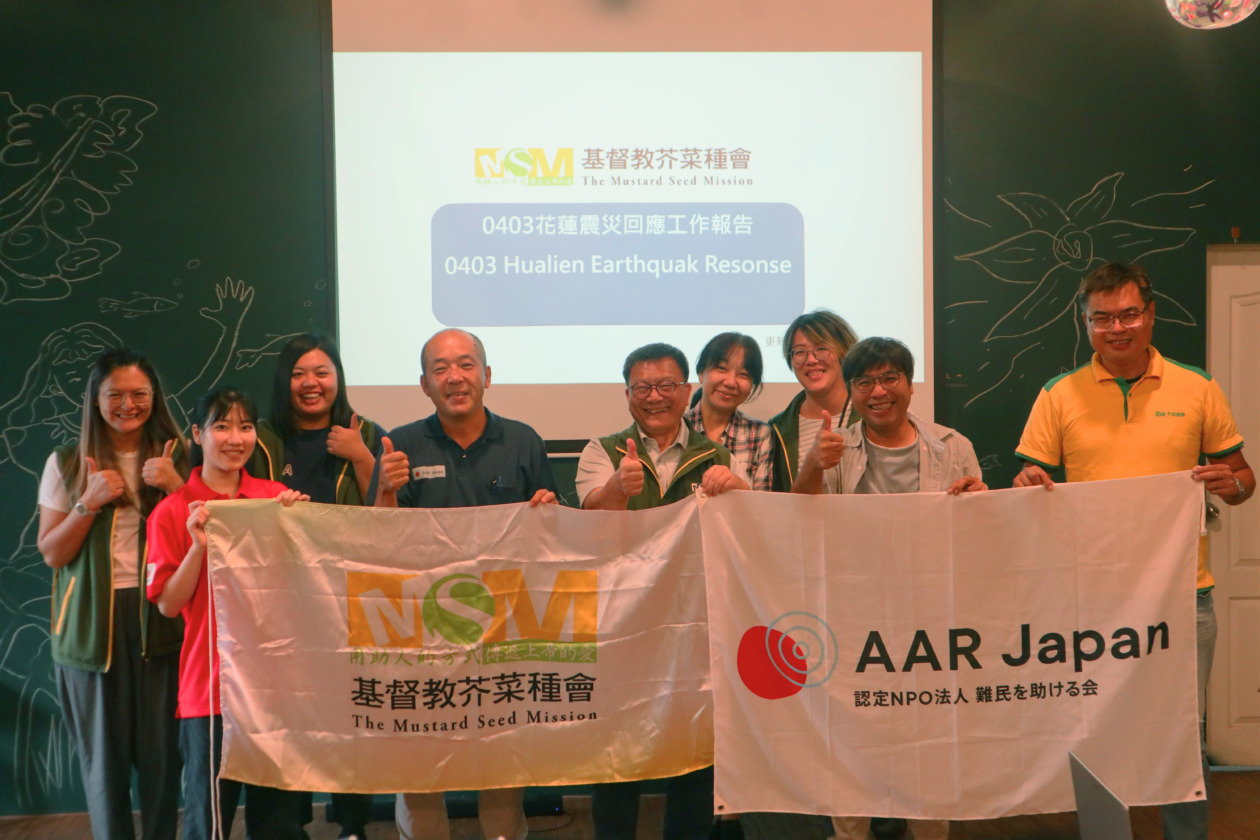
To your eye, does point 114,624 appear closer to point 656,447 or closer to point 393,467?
point 393,467

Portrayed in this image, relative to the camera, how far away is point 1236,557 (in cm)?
387

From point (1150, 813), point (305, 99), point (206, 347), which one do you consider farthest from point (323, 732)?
point (1150, 813)

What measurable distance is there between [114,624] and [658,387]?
1.78 m

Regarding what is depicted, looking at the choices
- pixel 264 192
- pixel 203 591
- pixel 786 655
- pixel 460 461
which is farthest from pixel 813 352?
pixel 264 192

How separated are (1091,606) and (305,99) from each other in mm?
3365

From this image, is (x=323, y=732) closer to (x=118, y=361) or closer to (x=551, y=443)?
(x=118, y=361)

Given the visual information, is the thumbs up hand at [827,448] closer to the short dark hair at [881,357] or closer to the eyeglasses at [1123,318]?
the short dark hair at [881,357]

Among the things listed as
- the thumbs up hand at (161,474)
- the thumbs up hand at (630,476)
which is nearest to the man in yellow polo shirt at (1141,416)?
the thumbs up hand at (630,476)

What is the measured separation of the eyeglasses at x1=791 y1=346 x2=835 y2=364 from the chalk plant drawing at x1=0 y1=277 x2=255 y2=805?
234 cm

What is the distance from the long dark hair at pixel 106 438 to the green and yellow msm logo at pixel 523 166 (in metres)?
1.47

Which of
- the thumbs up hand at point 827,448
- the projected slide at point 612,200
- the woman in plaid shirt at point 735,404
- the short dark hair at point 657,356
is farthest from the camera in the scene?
the projected slide at point 612,200

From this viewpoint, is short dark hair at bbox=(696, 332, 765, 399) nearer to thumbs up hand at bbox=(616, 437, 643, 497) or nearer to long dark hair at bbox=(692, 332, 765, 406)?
long dark hair at bbox=(692, 332, 765, 406)

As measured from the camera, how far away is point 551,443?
365cm

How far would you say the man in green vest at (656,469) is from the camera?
2.55 metres
